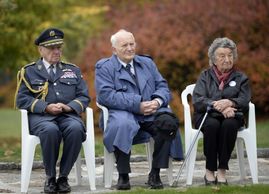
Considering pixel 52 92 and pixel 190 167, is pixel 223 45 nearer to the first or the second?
pixel 190 167

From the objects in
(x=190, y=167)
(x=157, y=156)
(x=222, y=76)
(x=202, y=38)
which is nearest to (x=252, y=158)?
(x=190, y=167)

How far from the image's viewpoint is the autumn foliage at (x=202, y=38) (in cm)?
1478

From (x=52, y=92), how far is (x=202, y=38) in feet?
24.3

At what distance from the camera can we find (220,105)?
7855 mm

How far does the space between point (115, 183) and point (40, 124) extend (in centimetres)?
110

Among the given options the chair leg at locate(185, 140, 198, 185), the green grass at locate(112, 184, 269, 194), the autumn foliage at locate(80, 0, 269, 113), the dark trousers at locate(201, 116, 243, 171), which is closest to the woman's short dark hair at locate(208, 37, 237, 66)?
the dark trousers at locate(201, 116, 243, 171)

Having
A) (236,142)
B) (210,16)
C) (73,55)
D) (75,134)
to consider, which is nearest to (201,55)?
(210,16)

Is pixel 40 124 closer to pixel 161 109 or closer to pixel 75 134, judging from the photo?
pixel 75 134

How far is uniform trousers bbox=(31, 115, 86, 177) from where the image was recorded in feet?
24.7

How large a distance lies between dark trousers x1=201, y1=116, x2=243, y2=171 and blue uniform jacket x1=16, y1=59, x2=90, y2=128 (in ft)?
4.11

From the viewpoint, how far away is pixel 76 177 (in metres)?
8.24

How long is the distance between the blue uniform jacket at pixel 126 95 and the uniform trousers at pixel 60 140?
34 centimetres

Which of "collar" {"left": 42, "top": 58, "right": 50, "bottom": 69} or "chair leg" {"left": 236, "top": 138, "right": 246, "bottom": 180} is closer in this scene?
Answer: "collar" {"left": 42, "top": 58, "right": 50, "bottom": 69}

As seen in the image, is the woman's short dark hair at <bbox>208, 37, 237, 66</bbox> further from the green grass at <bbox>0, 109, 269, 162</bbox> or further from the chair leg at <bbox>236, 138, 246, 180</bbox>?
the green grass at <bbox>0, 109, 269, 162</bbox>
